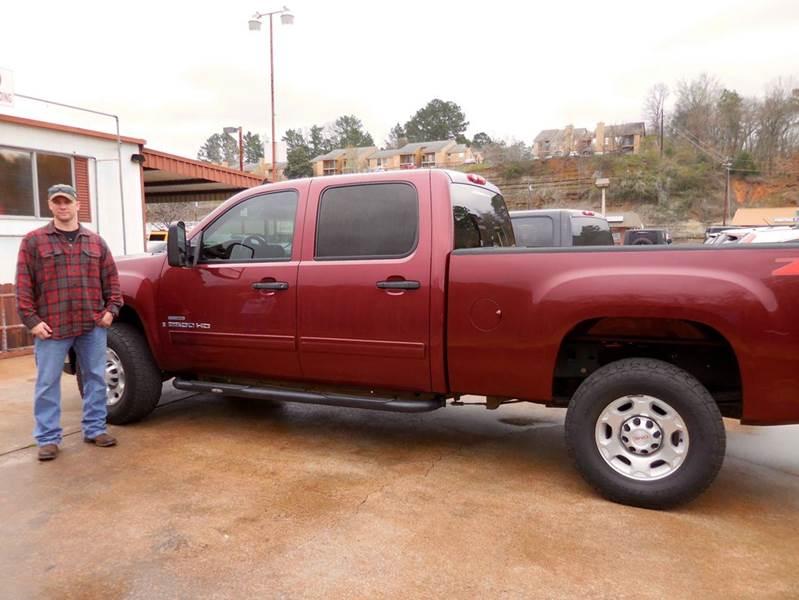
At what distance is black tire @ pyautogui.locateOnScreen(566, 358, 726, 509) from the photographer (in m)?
3.21

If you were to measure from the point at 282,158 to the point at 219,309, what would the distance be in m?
18.7

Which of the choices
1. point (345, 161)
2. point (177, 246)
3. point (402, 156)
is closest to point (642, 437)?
point (177, 246)

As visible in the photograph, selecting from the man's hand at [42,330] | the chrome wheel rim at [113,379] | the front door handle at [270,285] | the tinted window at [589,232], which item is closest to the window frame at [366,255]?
the front door handle at [270,285]

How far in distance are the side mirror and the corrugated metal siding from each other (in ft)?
28.7

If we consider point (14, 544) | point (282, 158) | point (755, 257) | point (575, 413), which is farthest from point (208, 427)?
point (282, 158)


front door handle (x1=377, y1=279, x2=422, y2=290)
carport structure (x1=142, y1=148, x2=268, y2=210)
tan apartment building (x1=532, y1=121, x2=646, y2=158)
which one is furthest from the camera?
tan apartment building (x1=532, y1=121, x2=646, y2=158)

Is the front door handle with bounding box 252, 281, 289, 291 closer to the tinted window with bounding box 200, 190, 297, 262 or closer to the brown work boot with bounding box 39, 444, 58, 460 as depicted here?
the tinted window with bounding box 200, 190, 297, 262

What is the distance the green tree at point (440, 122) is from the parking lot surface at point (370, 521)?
97536 mm

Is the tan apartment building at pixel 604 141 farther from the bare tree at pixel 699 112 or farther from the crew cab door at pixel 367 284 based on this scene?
the crew cab door at pixel 367 284

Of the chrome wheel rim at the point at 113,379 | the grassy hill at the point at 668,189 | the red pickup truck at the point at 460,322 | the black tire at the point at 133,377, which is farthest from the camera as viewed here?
the grassy hill at the point at 668,189

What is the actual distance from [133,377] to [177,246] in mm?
1141

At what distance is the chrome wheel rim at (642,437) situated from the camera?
10.9ft

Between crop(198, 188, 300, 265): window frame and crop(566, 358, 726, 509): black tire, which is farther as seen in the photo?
crop(198, 188, 300, 265): window frame

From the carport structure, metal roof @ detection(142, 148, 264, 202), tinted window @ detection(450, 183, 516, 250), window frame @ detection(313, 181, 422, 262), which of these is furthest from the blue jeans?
metal roof @ detection(142, 148, 264, 202)
